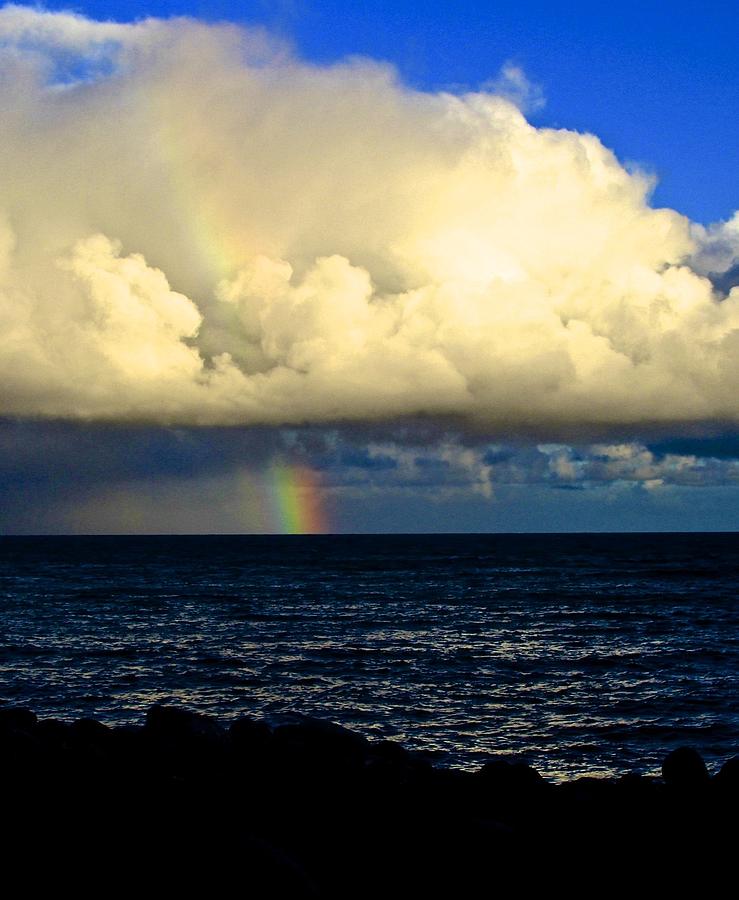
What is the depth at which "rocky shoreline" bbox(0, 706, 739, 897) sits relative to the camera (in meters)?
10.1

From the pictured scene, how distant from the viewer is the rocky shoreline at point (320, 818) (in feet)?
33.2

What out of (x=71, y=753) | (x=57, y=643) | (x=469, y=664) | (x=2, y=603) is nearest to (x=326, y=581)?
(x=2, y=603)

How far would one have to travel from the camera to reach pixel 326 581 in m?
93.8

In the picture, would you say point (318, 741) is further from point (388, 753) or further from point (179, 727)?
point (179, 727)

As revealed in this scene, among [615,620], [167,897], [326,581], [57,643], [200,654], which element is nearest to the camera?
[167,897]

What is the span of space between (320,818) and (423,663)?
25.1 m

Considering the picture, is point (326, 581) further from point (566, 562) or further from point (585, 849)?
point (585, 849)

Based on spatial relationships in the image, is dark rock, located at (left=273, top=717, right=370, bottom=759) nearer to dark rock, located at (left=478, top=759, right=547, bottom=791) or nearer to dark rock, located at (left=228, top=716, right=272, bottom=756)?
dark rock, located at (left=228, top=716, right=272, bottom=756)

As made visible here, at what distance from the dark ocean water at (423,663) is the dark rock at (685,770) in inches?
280

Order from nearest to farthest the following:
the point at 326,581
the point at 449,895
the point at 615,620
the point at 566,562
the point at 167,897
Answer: the point at 167,897
the point at 449,895
the point at 615,620
the point at 326,581
the point at 566,562

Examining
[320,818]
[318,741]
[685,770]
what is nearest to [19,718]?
[318,741]

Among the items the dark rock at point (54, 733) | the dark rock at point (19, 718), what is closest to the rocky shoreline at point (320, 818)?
the dark rock at point (54, 733)

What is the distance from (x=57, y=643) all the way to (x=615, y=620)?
102ft

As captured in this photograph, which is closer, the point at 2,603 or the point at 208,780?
the point at 208,780
